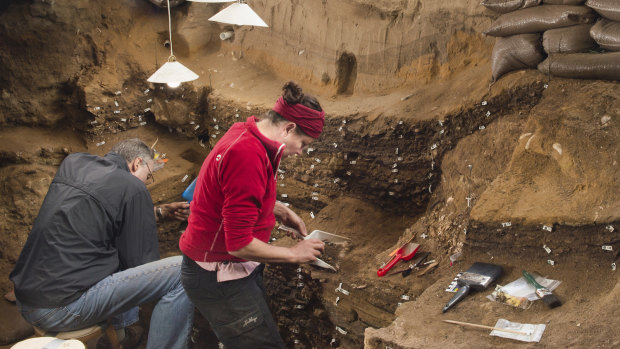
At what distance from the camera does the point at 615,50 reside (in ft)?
11.7

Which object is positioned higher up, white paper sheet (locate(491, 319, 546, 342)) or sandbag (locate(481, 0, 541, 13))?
sandbag (locate(481, 0, 541, 13))

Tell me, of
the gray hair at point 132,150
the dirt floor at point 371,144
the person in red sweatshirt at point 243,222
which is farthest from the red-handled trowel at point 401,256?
the gray hair at point 132,150

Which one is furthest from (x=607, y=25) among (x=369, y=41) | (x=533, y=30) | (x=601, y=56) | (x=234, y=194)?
(x=234, y=194)

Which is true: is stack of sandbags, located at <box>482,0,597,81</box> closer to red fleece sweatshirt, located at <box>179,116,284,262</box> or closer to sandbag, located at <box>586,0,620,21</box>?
sandbag, located at <box>586,0,620,21</box>

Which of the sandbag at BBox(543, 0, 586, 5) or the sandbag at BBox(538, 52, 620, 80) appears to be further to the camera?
the sandbag at BBox(543, 0, 586, 5)

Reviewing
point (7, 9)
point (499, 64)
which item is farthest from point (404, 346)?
point (7, 9)

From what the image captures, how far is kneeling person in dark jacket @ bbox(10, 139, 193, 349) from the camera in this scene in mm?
3479

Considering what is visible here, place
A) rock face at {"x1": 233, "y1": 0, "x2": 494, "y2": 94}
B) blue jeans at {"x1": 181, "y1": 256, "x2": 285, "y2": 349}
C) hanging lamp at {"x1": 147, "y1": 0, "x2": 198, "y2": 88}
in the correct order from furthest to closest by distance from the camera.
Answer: rock face at {"x1": 233, "y1": 0, "x2": 494, "y2": 94} → hanging lamp at {"x1": 147, "y1": 0, "x2": 198, "y2": 88} → blue jeans at {"x1": 181, "y1": 256, "x2": 285, "y2": 349}

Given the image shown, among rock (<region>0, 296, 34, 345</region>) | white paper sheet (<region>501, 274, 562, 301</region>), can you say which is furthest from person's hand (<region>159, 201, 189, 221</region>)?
white paper sheet (<region>501, 274, 562, 301</region>)

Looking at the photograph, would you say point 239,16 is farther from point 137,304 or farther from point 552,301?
point 552,301

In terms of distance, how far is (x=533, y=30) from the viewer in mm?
3900

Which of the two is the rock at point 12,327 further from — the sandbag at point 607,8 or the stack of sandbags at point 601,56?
the sandbag at point 607,8

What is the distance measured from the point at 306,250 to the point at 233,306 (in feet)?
1.65

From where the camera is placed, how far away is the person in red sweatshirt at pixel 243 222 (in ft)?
8.99
